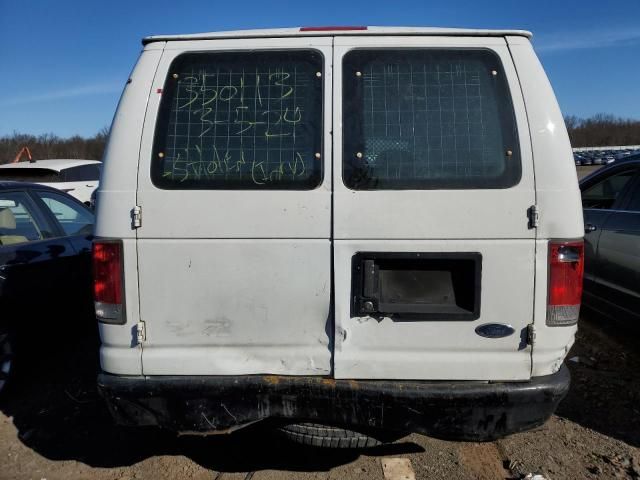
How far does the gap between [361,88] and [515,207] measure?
887 millimetres

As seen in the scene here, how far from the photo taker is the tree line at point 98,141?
30.1 m

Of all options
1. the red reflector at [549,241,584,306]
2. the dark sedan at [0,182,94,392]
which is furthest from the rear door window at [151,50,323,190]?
the dark sedan at [0,182,94,392]

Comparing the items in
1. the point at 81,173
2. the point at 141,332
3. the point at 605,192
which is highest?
the point at 81,173

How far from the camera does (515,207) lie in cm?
227

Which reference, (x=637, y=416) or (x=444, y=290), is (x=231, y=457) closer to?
(x=444, y=290)

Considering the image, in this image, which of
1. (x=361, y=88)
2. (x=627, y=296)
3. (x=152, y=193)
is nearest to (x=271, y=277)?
(x=152, y=193)

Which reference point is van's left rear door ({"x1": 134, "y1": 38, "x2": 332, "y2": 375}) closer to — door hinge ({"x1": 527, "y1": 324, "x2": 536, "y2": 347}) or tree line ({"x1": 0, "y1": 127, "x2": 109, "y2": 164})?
door hinge ({"x1": 527, "y1": 324, "x2": 536, "y2": 347})

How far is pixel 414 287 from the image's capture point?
235cm

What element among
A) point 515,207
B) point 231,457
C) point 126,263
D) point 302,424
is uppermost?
point 515,207

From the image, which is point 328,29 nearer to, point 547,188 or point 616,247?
point 547,188

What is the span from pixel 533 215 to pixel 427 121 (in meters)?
0.63

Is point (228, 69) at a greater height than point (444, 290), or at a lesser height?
greater

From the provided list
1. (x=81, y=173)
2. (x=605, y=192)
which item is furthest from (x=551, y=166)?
(x=81, y=173)

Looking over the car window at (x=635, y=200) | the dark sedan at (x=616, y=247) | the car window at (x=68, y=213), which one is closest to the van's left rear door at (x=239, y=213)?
the car window at (x=68, y=213)
